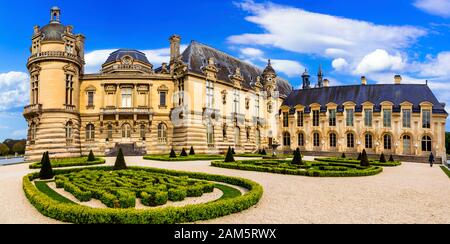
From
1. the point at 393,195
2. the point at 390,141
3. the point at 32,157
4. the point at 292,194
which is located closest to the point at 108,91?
Result: the point at 32,157

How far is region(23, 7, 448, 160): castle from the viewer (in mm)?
38562

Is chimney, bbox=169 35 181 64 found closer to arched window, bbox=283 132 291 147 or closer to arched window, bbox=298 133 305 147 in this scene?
arched window, bbox=283 132 291 147

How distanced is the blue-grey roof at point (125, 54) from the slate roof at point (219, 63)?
22.0ft

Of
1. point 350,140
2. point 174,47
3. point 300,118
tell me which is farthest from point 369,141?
point 174,47

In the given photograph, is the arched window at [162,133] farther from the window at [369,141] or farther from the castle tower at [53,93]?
the window at [369,141]

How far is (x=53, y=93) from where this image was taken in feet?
125

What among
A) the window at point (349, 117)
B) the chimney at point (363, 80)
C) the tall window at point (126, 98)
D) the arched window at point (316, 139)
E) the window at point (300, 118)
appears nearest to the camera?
the tall window at point (126, 98)

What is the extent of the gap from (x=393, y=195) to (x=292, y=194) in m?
4.49

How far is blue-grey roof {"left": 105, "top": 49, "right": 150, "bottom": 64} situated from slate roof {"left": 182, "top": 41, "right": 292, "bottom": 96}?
6.70 m

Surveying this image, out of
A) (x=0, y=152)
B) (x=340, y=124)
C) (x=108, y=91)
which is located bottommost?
(x=0, y=152)

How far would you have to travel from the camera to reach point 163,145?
43.9 meters

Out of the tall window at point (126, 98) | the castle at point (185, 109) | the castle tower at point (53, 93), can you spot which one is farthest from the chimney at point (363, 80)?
the castle tower at point (53, 93)

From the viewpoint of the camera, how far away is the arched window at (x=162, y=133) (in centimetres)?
4422
